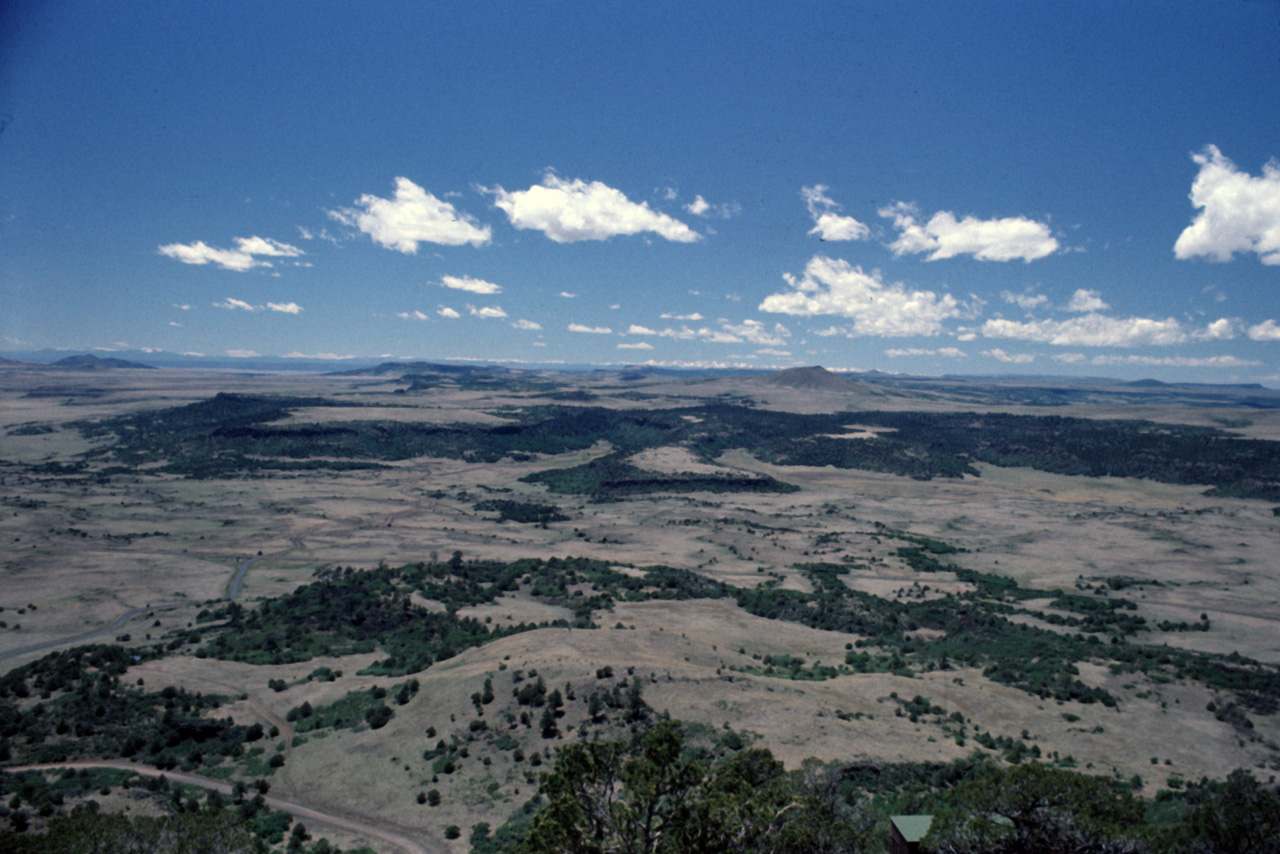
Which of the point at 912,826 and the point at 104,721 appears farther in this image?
the point at 104,721

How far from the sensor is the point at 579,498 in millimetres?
152375

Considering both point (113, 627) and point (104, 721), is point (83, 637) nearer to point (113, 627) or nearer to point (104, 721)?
point (113, 627)

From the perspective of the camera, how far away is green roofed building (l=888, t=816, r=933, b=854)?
68.8 ft

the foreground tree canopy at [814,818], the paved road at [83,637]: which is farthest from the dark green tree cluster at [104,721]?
the foreground tree canopy at [814,818]

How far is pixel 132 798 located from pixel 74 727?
12703mm

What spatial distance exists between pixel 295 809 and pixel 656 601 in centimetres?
4470

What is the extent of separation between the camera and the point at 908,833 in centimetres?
2148

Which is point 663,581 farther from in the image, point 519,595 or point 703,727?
point 703,727

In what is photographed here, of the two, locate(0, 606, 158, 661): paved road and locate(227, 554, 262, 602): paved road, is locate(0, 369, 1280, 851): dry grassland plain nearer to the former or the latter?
locate(0, 606, 158, 661): paved road

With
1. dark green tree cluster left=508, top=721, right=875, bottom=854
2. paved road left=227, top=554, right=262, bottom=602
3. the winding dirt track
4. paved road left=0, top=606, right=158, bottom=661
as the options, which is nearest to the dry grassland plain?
paved road left=0, top=606, right=158, bottom=661

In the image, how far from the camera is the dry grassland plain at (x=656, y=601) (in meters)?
37.2

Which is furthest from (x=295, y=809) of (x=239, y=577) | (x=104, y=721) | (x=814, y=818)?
(x=239, y=577)

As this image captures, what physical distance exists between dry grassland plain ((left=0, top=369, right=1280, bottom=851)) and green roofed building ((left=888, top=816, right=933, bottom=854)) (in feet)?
37.6

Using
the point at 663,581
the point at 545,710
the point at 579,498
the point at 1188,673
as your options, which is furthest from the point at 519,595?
the point at 579,498
